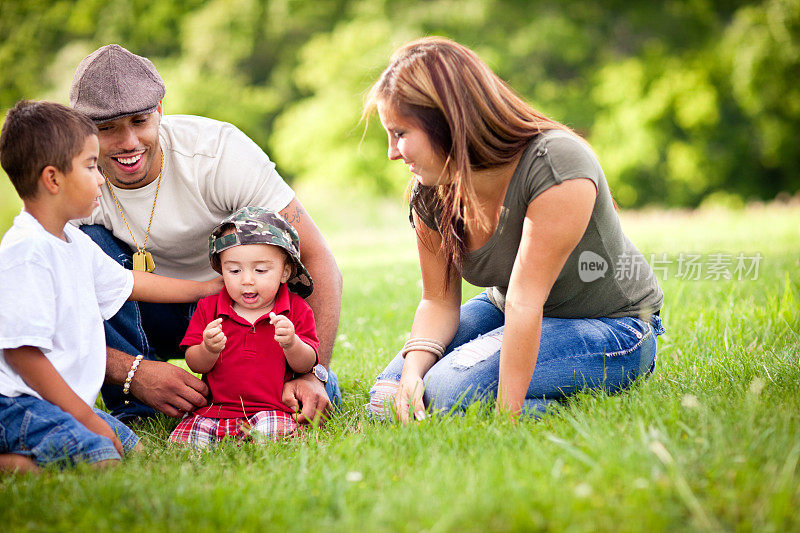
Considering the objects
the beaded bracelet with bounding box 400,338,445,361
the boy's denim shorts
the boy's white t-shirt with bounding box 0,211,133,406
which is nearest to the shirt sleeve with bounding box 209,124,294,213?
the boy's white t-shirt with bounding box 0,211,133,406

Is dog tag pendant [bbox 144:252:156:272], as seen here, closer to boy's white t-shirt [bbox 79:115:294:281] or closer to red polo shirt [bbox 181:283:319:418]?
boy's white t-shirt [bbox 79:115:294:281]

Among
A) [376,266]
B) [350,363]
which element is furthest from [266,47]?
[350,363]

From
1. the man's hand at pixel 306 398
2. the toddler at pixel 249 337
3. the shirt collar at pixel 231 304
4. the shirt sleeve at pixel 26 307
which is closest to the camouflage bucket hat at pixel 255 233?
the toddler at pixel 249 337

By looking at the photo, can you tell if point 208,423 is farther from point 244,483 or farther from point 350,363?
point 350,363

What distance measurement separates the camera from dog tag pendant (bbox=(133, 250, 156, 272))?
3111 mm

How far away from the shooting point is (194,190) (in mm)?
3121

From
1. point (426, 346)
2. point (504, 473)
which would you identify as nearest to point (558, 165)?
point (426, 346)

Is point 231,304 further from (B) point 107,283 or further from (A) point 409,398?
(A) point 409,398

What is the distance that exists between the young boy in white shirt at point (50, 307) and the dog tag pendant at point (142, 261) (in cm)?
42

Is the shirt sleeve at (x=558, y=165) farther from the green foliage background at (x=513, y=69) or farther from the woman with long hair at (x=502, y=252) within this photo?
the green foliage background at (x=513, y=69)

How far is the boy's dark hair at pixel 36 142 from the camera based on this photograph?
2.42m

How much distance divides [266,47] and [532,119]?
995 inches

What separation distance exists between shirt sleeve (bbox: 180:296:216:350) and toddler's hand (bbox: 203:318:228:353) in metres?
0.17

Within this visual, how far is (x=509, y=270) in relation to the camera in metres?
2.79
